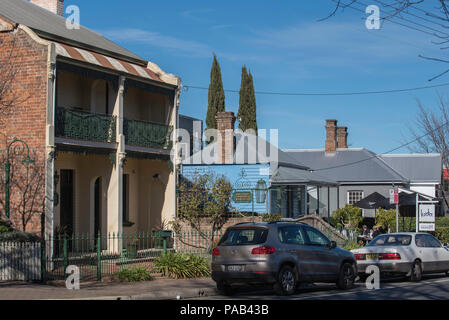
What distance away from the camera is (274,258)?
14.6 metres

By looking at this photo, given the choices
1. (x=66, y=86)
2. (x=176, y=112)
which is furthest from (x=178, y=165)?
(x=66, y=86)

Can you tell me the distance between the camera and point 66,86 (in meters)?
22.5

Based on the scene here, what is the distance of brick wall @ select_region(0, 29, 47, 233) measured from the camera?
19641 millimetres

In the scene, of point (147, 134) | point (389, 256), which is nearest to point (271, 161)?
point (147, 134)

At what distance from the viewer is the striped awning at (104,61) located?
68.1ft

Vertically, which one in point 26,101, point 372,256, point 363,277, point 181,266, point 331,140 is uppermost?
point 331,140

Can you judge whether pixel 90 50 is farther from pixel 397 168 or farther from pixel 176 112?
pixel 397 168

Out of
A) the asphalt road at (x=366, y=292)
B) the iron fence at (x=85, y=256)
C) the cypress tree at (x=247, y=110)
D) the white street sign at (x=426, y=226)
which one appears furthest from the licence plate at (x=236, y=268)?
the cypress tree at (x=247, y=110)

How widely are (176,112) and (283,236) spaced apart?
38.5ft

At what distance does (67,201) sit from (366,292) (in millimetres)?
11579

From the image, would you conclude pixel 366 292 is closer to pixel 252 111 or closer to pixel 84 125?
pixel 84 125

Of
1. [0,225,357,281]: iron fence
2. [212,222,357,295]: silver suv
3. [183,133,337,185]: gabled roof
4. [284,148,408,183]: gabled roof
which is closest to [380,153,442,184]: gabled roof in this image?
[284,148,408,183]: gabled roof

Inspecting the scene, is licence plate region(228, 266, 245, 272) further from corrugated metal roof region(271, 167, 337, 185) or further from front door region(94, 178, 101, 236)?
corrugated metal roof region(271, 167, 337, 185)

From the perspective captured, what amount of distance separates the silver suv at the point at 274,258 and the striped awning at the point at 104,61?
8.65m
